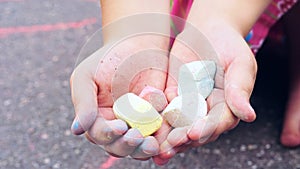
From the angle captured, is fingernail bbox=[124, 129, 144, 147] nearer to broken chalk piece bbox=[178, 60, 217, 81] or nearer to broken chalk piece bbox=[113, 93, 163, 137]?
broken chalk piece bbox=[113, 93, 163, 137]

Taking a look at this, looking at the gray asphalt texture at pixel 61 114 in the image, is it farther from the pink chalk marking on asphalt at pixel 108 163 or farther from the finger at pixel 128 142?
the finger at pixel 128 142

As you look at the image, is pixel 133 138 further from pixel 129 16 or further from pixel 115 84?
pixel 129 16

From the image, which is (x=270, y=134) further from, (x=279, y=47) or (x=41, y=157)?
(x=41, y=157)

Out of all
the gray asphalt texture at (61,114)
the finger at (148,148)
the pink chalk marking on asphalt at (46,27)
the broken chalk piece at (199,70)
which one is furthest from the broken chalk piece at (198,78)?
the pink chalk marking on asphalt at (46,27)

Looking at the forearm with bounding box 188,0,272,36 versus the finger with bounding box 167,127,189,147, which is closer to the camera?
the finger with bounding box 167,127,189,147

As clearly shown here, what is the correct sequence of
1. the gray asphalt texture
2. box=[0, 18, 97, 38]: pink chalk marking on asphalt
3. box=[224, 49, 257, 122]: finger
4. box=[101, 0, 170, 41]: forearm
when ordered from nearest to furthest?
box=[224, 49, 257, 122]: finger < box=[101, 0, 170, 41]: forearm < the gray asphalt texture < box=[0, 18, 97, 38]: pink chalk marking on asphalt

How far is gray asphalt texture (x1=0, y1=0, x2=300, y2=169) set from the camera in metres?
1.10

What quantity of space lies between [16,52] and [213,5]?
0.62 m

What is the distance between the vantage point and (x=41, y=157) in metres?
1.11

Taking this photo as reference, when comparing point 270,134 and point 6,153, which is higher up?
point 270,134

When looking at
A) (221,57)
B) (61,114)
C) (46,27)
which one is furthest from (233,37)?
(46,27)

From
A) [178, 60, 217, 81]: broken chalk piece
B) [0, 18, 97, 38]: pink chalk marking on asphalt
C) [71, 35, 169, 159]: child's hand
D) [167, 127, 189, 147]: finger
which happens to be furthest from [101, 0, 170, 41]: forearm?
[0, 18, 97, 38]: pink chalk marking on asphalt

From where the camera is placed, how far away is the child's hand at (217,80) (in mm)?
796

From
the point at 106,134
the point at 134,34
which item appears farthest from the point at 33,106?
the point at 106,134
